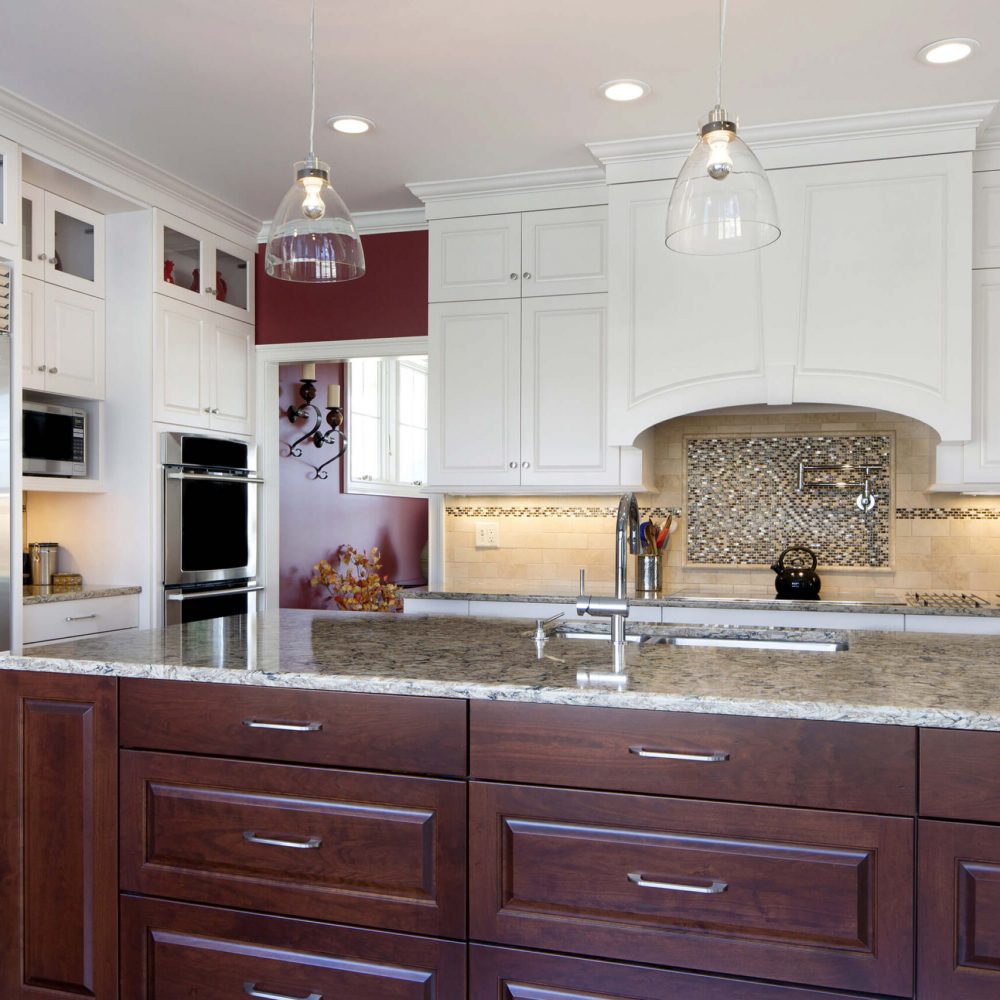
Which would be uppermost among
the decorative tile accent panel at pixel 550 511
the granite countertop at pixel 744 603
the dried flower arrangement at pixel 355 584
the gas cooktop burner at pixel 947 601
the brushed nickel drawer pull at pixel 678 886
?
the decorative tile accent panel at pixel 550 511

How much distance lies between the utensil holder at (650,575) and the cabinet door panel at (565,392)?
44 cm

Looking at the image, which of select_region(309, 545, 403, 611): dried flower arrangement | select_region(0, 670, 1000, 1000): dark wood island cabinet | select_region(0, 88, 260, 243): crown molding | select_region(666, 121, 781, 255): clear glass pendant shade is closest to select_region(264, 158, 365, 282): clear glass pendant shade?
select_region(666, 121, 781, 255): clear glass pendant shade

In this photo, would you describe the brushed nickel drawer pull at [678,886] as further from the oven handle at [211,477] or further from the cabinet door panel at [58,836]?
the oven handle at [211,477]

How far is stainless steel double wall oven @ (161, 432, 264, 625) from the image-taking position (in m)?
4.11

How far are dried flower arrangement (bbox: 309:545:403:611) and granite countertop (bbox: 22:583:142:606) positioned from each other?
1.42 metres

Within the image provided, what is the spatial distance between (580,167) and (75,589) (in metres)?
2.78

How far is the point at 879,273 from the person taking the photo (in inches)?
140

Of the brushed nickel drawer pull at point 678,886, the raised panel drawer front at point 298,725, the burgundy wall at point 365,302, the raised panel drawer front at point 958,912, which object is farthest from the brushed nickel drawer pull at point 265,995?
the burgundy wall at point 365,302

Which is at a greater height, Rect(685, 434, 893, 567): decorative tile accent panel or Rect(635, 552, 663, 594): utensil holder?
Rect(685, 434, 893, 567): decorative tile accent panel

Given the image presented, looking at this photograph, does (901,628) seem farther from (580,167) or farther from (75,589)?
(75,589)

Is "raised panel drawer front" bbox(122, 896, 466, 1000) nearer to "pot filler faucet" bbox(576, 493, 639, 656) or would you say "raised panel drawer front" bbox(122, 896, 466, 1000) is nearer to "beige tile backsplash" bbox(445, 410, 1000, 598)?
"pot filler faucet" bbox(576, 493, 639, 656)

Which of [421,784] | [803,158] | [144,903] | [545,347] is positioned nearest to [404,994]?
[421,784]

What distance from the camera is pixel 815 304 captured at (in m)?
3.63

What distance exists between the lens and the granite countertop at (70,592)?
3.51 meters
